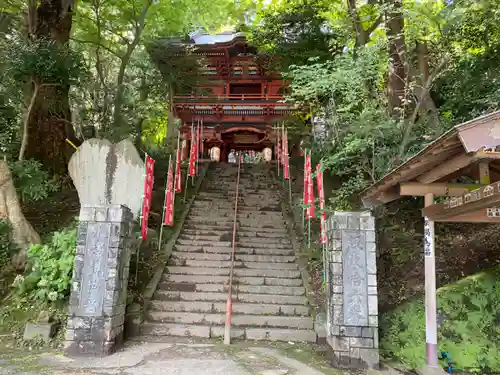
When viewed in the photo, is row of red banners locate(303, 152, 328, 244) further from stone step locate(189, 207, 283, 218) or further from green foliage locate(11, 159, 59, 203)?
green foliage locate(11, 159, 59, 203)

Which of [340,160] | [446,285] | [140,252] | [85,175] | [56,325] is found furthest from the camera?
[85,175]

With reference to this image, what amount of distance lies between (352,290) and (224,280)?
301cm

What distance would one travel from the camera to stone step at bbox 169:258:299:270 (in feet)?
26.6

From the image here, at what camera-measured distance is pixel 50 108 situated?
11070 millimetres

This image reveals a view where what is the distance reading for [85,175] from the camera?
9.14m

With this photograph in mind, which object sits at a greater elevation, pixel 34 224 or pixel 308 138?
pixel 308 138

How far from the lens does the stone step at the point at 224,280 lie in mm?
7543

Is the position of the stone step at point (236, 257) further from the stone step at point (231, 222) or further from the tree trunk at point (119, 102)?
the tree trunk at point (119, 102)

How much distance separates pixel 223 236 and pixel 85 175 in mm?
3879

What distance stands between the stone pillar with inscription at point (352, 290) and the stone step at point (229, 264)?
2489mm

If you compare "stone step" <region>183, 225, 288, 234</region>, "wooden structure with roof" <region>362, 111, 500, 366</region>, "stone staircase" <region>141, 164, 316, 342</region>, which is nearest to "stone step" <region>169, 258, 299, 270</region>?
"stone staircase" <region>141, 164, 316, 342</region>

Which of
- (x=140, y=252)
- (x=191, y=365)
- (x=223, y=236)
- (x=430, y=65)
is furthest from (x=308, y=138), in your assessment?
(x=191, y=365)

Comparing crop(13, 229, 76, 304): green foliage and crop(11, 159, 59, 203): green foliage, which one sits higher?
crop(11, 159, 59, 203): green foliage

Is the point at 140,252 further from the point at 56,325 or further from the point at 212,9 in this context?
the point at 212,9
